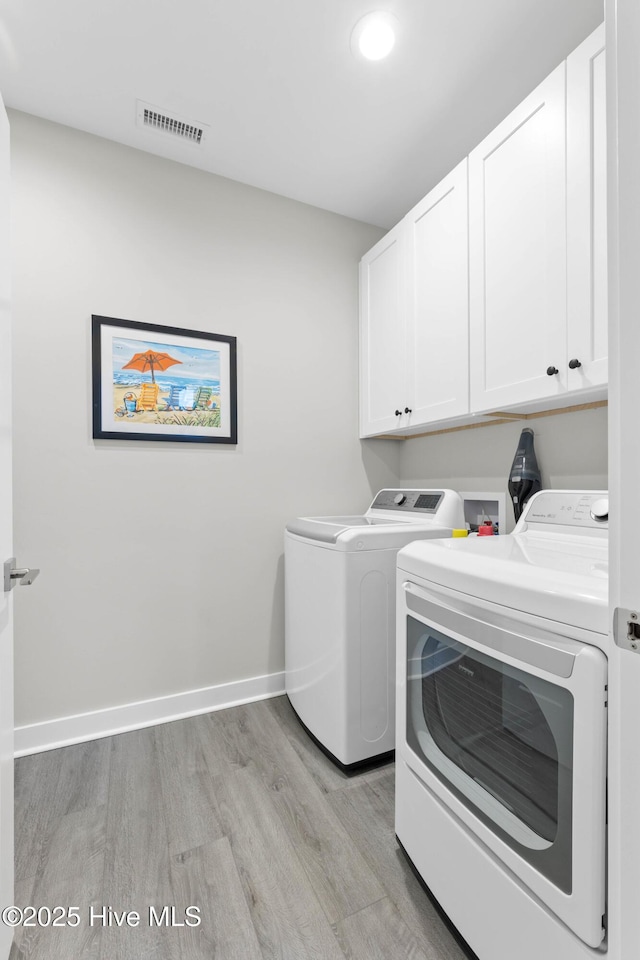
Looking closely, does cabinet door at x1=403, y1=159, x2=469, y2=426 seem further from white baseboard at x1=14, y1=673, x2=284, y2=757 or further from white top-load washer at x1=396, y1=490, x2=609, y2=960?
white baseboard at x1=14, y1=673, x2=284, y2=757

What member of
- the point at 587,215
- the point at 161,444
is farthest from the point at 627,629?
the point at 161,444

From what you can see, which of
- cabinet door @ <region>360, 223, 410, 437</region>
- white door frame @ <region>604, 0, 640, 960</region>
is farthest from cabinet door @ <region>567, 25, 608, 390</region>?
cabinet door @ <region>360, 223, 410, 437</region>

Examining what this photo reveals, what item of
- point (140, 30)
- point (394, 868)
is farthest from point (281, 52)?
point (394, 868)

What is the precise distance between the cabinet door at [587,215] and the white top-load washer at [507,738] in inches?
18.8

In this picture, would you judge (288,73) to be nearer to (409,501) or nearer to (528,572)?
(409,501)

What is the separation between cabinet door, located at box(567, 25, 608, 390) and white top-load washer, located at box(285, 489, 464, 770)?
824 mm

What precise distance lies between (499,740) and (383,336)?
1.87 meters

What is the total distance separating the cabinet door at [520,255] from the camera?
1.32m

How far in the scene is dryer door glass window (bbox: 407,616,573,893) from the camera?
0.74 m

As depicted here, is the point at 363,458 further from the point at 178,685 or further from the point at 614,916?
the point at 614,916

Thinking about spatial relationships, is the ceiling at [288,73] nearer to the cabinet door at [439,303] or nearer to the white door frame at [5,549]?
the cabinet door at [439,303]

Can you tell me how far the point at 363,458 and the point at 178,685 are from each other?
1.50 metres

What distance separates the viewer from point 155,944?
39.6 inches

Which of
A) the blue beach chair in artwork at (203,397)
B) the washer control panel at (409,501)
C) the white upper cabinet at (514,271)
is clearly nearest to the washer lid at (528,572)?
the white upper cabinet at (514,271)
